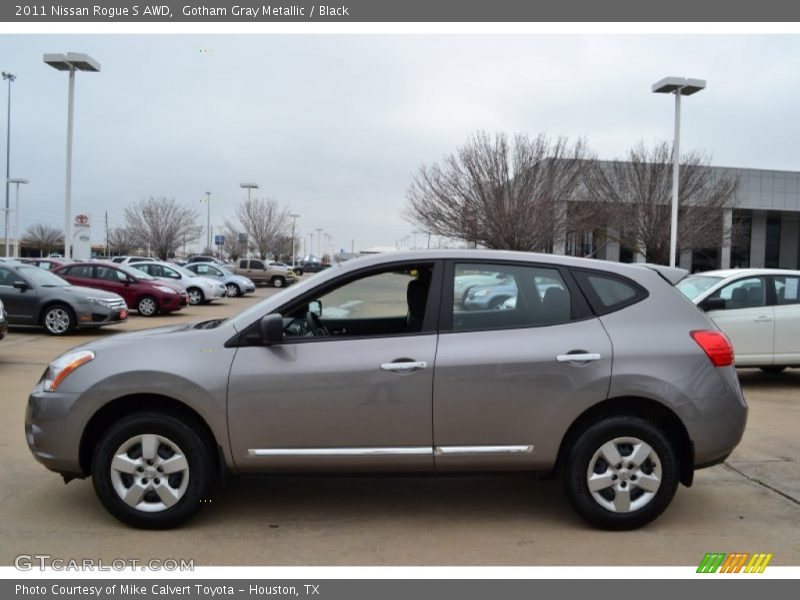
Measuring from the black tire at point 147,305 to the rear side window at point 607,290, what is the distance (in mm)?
17927

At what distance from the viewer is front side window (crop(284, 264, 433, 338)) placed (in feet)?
14.7

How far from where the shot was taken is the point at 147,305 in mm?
20422

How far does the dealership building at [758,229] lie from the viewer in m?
43.1

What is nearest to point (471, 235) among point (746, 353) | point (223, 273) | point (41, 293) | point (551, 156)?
point (551, 156)

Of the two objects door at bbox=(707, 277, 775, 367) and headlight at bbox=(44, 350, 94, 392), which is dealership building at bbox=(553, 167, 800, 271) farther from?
headlight at bbox=(44, 350, 94, 392)

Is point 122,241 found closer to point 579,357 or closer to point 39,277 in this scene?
point 39,277

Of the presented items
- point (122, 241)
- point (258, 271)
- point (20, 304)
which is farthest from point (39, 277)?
point (122, 241)

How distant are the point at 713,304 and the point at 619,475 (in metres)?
5.80

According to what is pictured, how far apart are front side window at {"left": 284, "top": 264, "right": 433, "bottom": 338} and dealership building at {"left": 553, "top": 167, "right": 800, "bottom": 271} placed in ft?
114

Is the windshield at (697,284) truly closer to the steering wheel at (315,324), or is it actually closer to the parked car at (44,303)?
the steering wheel at (315,324)

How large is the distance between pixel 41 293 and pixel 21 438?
9036 mm

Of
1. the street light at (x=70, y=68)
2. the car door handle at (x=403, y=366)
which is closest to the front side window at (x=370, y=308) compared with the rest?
the car door handle at (x=403, y=366)

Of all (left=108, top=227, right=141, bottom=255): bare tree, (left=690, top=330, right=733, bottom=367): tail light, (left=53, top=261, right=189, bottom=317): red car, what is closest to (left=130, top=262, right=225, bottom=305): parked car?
(left=53, top=261, right=189, bottom=317): red car

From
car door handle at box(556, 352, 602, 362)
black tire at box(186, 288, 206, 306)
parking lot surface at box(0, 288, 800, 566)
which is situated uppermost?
car door handle at box(556, 352, 602, 362)
